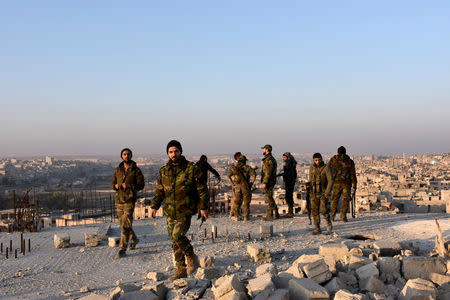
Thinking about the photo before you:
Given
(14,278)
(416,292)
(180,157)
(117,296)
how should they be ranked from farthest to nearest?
(14,278)
(180,157)
(117,296)
(416,292)

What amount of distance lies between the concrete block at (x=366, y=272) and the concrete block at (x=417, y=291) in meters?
0.41

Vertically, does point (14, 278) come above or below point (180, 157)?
below

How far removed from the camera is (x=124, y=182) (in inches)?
295

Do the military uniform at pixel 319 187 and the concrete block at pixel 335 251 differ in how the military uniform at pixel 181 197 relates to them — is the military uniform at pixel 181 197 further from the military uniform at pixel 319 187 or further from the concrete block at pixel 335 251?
the military uniform at pixel 319 187

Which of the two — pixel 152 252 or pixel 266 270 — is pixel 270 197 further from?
pixel 266 270

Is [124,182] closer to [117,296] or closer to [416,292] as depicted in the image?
[117,296]

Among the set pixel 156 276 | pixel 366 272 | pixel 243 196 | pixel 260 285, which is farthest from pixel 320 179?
pixel 260 285

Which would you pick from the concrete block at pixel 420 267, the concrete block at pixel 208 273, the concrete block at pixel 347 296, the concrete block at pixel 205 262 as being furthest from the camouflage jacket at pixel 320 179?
the concrete block at pixel 347 296

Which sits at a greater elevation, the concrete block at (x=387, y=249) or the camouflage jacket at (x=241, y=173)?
the camouflage jacket at (x=241, y=173)

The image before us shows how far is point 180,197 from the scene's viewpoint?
5.45 meters

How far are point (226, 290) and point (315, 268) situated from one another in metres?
1.22

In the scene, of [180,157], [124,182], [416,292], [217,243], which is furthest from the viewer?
[217,243]

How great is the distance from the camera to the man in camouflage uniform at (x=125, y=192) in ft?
24.4

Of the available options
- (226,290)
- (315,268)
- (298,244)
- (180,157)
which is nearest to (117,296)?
(226,290)
